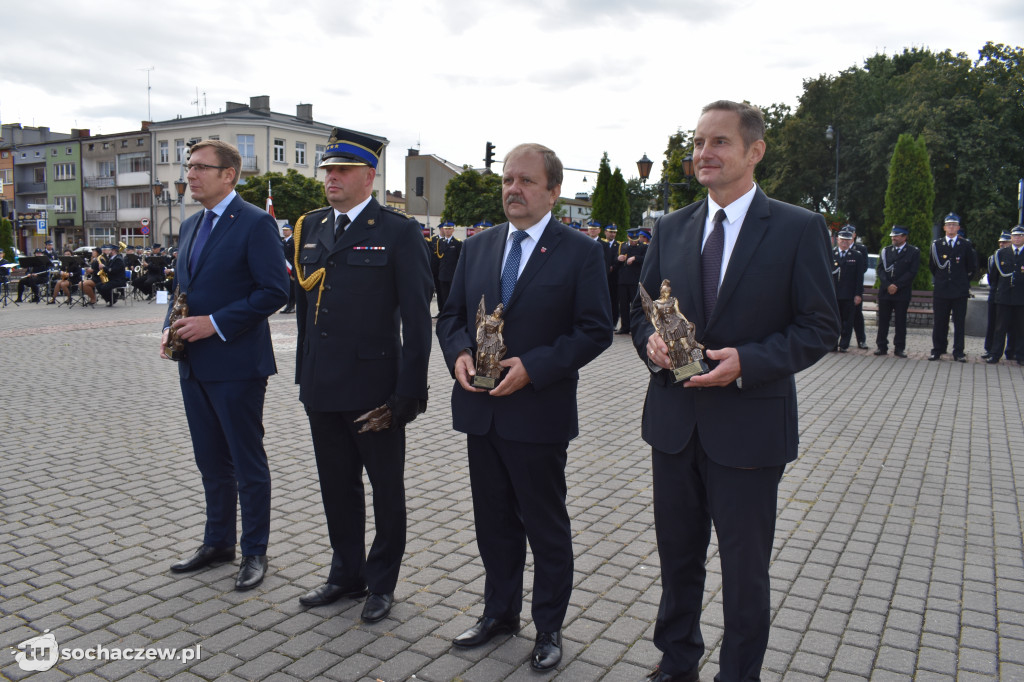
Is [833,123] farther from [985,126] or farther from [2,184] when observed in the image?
[2,184]

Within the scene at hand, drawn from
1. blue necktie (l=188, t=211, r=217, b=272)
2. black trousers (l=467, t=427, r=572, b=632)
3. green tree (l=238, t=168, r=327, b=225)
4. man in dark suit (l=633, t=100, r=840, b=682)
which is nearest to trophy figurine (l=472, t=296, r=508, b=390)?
black trousers (l=467, t=427, r=572, b=632)

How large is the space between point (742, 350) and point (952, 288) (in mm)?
12781

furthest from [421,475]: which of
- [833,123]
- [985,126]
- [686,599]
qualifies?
[833,123]

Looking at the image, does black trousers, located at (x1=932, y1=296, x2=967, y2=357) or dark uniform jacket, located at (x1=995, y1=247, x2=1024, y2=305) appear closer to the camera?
dark uniform jacket, located at (x1=995, y1=247, x2=1024, y2=305)

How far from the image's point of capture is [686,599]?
3068 millimetres

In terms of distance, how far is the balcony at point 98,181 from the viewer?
239ft

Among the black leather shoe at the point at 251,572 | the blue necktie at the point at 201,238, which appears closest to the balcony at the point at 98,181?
the blue necktie at the point at 201,238

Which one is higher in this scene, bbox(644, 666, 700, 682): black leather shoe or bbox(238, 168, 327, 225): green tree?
bbox(238, 168, 327, 225): green tree

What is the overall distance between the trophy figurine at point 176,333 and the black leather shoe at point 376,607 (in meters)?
1.59

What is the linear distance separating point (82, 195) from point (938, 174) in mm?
73565

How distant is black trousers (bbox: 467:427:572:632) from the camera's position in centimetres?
333

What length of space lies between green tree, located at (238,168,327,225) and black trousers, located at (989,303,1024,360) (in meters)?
42.8

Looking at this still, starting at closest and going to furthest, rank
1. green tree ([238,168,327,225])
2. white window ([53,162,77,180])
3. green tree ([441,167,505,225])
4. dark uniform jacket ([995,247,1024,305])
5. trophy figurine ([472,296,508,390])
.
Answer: trophy figurine ([472,296,508,390]) → dark uniform jacket ([995,247,1024,305]) → green tree ([238,168,327,225]) → green tree ([441,167,505,225]) → white window ([53,162,77,180])

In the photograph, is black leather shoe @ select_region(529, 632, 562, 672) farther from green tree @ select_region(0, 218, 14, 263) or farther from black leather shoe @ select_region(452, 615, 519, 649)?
green tree @ select_region(0, 218, 14, 263)
